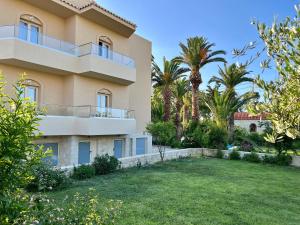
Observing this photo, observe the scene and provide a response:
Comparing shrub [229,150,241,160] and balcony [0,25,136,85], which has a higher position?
balcony [0,25,136,85]

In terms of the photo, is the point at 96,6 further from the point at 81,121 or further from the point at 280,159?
the point at 280,159

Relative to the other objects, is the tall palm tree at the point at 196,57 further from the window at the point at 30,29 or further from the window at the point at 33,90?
the window at the point at 33,90

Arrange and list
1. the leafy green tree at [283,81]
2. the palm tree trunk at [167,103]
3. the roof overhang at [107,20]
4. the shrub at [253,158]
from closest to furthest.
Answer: the leafy green tree at [283,81] → the roof overhang at [107,20] → the shrub at [253,158] → the palm tree trunk at [167,103]

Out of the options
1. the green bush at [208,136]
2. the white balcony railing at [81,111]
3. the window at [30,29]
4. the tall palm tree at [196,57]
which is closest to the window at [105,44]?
the white balcony railing at [81,111]

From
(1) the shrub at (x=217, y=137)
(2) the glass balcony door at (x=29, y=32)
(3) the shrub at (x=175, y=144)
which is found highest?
(2) the glass balcony door at (x=29, y=32)

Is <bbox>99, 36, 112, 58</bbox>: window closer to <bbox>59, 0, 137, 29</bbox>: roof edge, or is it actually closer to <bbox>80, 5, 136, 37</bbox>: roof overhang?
<bbox>80, 5, 136, 37</bbox>: roof overhang

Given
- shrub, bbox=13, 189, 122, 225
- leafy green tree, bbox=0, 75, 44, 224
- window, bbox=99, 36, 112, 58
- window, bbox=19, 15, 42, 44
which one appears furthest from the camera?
window, bbox=99, 36, 112, 58

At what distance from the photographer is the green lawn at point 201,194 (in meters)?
7.68

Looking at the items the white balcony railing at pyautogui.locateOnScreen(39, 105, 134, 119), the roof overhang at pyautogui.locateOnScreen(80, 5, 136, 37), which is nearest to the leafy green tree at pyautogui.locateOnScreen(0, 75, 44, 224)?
the white balcony railing at pyautogui.locateOnScreen(39, 105, 134, 119)

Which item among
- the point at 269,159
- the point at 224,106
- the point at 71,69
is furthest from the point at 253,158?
the point at 71,69

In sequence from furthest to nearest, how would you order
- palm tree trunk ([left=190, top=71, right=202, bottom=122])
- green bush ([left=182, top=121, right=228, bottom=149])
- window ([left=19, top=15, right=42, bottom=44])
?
palm tree trunk ([left=190, top=71, right=202, bottom=122]), green bush ([left=182, top=121, right=228, bottom=149]), window ([left=19, top=15, right=42, bottom=44])

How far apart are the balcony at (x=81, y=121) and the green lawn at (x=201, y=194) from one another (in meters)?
3.41

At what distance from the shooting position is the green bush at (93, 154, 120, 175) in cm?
1414

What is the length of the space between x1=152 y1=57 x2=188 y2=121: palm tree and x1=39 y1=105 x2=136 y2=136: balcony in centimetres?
1258
